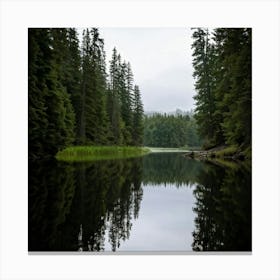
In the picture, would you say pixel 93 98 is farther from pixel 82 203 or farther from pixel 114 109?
pixel 82 203

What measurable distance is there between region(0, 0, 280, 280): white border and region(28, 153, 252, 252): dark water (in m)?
0.13

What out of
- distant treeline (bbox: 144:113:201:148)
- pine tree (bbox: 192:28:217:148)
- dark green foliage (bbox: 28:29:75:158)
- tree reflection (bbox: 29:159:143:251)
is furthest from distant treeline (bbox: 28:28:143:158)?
pine tree (bbox: 192:28:217:148)

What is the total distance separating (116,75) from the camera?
5.88 metres

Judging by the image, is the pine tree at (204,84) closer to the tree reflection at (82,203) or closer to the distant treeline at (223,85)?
the distant treeline at (223,85)

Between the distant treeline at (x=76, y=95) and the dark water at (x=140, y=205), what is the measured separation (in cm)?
34

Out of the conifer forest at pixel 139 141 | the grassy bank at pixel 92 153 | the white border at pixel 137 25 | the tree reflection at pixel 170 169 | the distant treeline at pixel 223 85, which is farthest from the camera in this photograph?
the grassy bank at pixel 92 153

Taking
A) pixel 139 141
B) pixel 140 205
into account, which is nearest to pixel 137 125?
pixel 139 141

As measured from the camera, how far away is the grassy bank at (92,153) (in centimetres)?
608

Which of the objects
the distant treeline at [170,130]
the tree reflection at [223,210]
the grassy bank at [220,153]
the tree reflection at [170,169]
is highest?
the distant treeline at [170,130]

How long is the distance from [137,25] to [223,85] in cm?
148

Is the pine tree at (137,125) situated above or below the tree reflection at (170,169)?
above

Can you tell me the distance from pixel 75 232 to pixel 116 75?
2208mm

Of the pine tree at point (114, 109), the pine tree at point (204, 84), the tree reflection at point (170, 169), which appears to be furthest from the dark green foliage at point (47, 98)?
the pine tree at point (204, 84)
